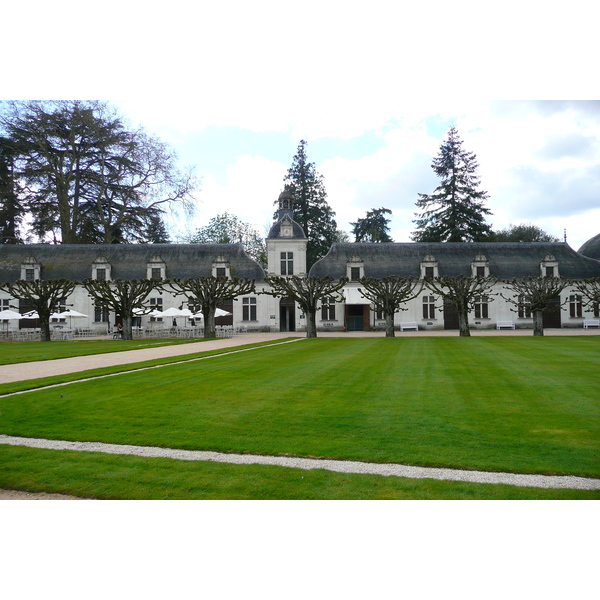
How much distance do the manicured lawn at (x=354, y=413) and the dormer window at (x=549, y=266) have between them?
3159 cm

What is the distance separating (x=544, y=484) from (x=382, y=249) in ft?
130

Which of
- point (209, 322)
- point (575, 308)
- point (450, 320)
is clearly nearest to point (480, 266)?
point (450, 320)

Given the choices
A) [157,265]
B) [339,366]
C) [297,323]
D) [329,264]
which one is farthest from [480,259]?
[339,366]

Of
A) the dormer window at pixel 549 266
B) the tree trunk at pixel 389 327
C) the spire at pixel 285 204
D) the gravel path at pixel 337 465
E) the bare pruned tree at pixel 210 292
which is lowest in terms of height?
the gravel path at pixel 337 465

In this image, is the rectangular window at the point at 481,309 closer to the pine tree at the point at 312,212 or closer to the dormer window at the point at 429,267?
the dormer window at the point at 429,267

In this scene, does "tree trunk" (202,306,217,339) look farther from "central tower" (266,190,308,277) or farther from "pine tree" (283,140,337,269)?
"pine tree" (283,140,337,269)

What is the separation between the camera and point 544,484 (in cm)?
514

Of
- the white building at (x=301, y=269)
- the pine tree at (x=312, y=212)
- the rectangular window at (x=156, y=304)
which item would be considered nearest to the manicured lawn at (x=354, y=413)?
the white building at (x=301, y=269)

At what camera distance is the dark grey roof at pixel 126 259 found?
42281mm

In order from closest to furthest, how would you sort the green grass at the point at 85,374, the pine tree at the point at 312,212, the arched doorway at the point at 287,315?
the green grass at the point at 85,374 → the arched doorway at the point at 287,315 → the pine tree at the point at 312,212

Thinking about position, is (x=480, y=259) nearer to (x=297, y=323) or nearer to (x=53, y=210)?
(x=297, y=323)

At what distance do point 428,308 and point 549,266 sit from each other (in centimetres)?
1047

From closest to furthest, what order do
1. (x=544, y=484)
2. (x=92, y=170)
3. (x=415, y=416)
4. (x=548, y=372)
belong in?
(x=544, y=484) < (x=415, y=416) < (x=548, y=372) < (x=92, y=170)

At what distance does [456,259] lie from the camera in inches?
1699
